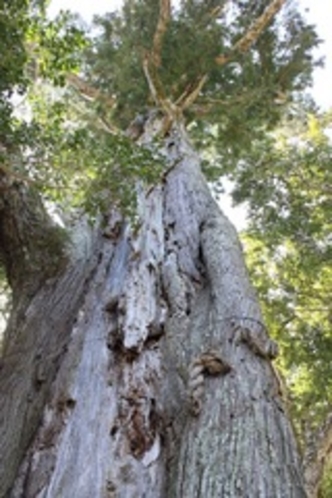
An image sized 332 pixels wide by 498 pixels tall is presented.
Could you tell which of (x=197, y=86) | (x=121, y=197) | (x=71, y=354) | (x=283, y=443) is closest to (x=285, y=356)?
(x=197, y=86)

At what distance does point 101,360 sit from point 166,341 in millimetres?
497

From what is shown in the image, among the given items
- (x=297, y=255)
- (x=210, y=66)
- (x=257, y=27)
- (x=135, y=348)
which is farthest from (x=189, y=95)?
(x=135, y=348)

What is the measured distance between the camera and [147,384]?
348cm

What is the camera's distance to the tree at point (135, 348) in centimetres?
273

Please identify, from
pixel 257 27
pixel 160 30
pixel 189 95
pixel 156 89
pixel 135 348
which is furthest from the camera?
pixel 257 27

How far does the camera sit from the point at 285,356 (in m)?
9.68

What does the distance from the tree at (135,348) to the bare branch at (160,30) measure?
1753 mm

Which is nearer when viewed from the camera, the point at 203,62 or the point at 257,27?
the point at 203,62

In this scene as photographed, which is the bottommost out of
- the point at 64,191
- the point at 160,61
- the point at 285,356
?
the point at 64,191

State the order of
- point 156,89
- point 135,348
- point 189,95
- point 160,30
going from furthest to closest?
point 189,95 < point 156,89 < point 160,30 < point 135,348

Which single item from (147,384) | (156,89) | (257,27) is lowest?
(147,384)

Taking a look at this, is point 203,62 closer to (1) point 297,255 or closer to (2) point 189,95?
(2) point 189,95

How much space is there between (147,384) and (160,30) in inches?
286

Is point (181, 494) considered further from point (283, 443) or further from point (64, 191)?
point (64, 191)
